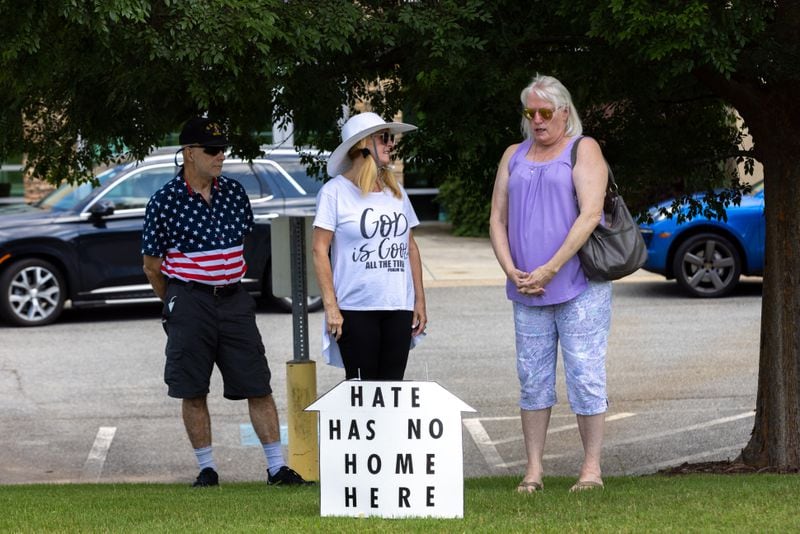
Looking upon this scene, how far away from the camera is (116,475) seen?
823cm

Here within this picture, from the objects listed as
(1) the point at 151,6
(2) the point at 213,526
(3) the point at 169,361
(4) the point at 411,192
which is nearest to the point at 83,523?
(2) the point at 213,526

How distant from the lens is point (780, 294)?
6977 millimetres

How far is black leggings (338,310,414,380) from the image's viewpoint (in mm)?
6016

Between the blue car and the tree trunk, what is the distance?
751 centimetres

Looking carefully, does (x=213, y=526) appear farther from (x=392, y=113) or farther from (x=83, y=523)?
→ (x=392, y=113)

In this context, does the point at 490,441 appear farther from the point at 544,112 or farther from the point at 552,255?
the point at 544,112

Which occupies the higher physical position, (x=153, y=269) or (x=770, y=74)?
(x=770, y=74)

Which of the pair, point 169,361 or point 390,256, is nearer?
point 390,256

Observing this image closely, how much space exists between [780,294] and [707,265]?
7976 mm

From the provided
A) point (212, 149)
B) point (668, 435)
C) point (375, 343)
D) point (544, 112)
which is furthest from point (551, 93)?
point (668, 435)

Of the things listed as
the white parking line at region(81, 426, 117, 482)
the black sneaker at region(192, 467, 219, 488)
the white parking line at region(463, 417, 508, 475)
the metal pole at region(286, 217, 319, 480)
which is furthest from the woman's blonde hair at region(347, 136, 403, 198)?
the white parking line at region(81, 426, 117, 482)

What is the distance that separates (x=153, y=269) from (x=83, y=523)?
1641mm

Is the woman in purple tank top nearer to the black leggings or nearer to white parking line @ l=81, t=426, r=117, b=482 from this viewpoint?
the black leggings

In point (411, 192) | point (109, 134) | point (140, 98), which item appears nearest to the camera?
point (140, 98)
